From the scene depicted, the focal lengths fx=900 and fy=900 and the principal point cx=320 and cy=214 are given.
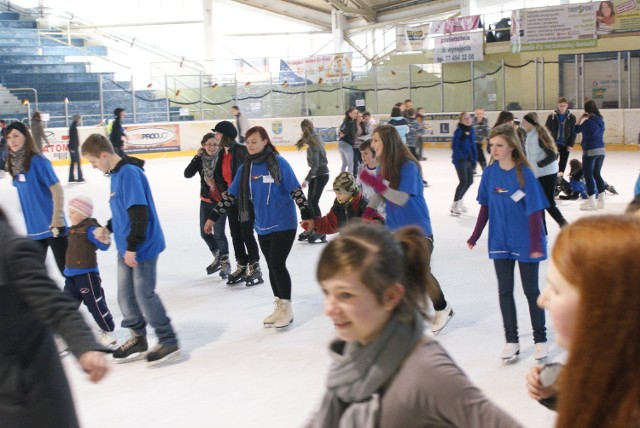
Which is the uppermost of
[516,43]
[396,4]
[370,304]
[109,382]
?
[396,4]

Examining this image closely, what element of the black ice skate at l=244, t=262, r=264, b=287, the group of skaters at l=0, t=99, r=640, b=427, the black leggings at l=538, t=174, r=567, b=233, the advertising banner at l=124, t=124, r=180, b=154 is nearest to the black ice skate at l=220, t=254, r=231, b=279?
the group of skaters at l=0, t=99, r=640, b=427

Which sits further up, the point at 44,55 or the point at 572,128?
the point at 44,55

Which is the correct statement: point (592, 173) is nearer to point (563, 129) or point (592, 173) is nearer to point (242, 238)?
point (563, 129)

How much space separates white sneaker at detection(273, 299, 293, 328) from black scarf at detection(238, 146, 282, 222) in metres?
0.86

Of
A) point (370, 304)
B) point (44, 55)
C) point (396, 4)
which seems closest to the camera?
point (370, 304)

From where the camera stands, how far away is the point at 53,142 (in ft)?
74.4

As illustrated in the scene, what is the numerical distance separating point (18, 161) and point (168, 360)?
1.69m

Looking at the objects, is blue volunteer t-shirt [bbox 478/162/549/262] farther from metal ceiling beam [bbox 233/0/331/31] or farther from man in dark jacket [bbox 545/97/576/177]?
metal ceiling beam [bbox 233/0/331/31]

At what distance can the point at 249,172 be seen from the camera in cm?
672

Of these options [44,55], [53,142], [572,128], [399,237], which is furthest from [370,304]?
[44,55]

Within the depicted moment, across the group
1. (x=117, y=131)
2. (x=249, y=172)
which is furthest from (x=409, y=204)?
(x=117, y=131)

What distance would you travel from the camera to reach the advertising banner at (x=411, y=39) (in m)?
27.2

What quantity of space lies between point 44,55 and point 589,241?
3044cm

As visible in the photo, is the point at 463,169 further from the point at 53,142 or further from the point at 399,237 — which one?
the point at 53,142
